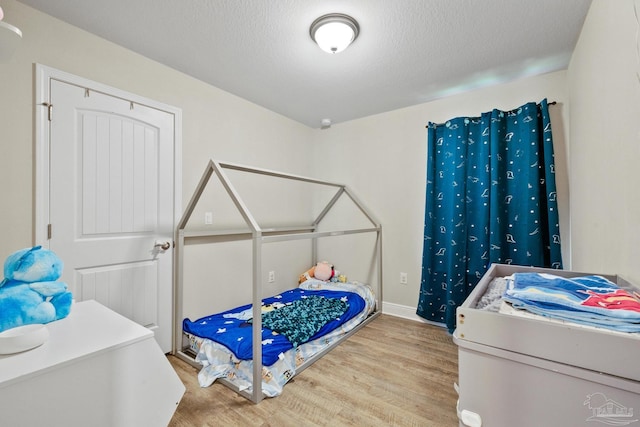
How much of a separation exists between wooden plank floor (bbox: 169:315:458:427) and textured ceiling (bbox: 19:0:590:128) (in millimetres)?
2185

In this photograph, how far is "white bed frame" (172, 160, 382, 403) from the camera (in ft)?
5.09

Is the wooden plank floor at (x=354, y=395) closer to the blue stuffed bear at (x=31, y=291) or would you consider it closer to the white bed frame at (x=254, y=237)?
the white bed frame at (x=254, y=237)

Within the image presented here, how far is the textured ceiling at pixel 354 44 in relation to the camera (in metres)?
1.47

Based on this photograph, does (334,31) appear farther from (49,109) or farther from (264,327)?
(264,327)

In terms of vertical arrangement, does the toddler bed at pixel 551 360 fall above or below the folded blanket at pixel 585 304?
below

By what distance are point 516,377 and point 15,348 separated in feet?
4.63

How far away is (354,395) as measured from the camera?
1611 millimetres

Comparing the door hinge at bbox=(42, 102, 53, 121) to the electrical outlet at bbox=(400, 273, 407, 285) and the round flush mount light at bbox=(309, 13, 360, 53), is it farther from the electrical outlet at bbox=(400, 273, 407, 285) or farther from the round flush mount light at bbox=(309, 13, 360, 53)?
the electrical outlet at bbox=(400, 273, 407, 285)

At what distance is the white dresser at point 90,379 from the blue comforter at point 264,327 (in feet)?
2.38

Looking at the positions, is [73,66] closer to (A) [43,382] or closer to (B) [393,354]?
(A) [43,382]

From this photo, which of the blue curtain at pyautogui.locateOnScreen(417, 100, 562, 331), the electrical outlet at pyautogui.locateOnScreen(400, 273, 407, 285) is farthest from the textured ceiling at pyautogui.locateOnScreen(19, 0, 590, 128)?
the electrical outlet at pyautogui.locateOnScreen(400, 273, 407, 285)

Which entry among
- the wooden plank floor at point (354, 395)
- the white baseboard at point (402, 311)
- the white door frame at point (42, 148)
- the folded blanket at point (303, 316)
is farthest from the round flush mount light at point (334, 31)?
Answer: the white baseboard at point (402, 311)

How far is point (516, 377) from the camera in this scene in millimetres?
666

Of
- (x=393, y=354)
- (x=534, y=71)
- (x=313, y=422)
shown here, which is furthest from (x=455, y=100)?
(x=313, y=422)
